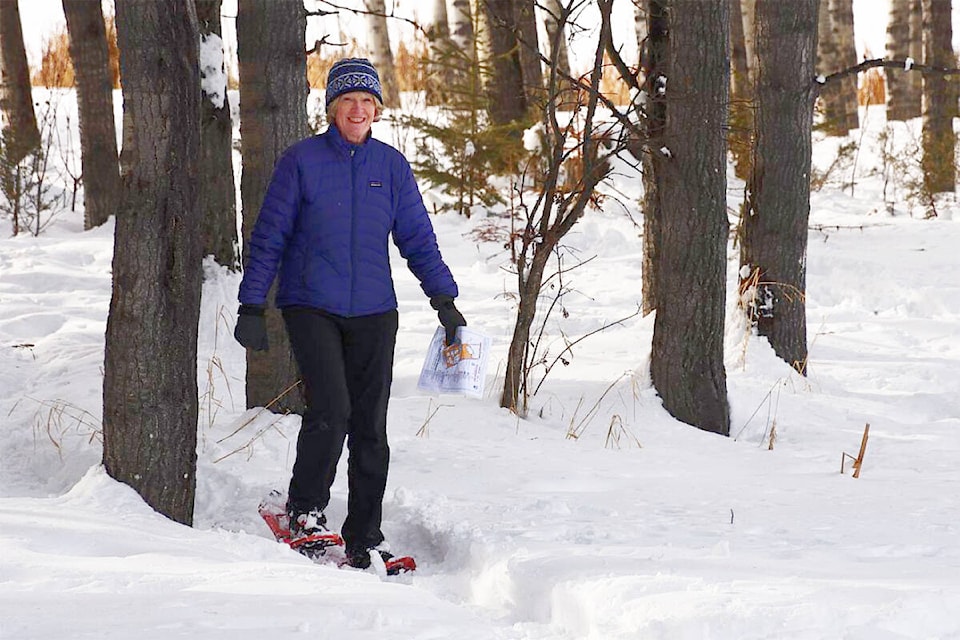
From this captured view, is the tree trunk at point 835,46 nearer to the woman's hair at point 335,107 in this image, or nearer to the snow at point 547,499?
the snow at point 547,499

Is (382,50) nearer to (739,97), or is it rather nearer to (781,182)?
(739,97)

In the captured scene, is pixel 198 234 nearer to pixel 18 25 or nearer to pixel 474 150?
pixel 474 150

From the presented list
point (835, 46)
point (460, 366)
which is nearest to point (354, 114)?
point (460, 366)

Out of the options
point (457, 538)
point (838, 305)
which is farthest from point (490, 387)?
point (838, 305)

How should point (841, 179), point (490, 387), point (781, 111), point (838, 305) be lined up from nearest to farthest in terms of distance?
point (490, 387), point (781, 111), point (838, 305), point (841, 179)

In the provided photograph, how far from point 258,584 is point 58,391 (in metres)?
3.39

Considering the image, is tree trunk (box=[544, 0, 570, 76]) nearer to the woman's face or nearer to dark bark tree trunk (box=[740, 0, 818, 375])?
dark bark tree trunk (box=[740, 0, 818, 375])

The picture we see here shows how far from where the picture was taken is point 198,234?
12.7ft

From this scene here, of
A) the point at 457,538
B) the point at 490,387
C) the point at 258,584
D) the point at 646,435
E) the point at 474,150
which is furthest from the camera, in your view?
the point at 474,150

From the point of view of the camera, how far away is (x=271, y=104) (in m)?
5.34

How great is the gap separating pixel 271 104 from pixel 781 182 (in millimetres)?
3460

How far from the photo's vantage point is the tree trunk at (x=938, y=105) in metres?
13.3

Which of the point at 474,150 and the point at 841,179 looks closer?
the point at 474,150

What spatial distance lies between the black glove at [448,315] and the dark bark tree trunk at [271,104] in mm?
1372
